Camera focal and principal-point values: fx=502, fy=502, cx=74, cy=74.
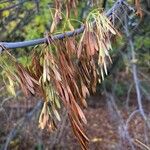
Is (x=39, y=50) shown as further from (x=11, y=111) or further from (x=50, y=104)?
(x=11, y=111)

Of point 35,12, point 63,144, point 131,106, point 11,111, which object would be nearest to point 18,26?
point 35,12

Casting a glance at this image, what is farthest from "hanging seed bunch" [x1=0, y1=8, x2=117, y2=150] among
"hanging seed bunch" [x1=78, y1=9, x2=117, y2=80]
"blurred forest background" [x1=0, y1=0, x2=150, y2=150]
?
"blurred forest background" [x1=0, y1=0, x2=150, y2=150]

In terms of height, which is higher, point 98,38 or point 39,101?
point 98,38

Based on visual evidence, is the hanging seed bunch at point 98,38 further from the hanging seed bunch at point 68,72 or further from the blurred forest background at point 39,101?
the blurred forest background at point 39,101

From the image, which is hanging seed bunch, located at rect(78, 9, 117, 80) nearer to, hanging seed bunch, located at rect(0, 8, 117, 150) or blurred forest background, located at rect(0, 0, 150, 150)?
hanging seed bunch, located at rect(0, 8, 117, 150)

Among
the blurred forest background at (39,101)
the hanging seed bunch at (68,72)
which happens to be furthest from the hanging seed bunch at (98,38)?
the blurred forest background at (39,101)

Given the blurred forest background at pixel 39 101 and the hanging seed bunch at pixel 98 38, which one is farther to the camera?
the blurred forest background at pixel 39 101

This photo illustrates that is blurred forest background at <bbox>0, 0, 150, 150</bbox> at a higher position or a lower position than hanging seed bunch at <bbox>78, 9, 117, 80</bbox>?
lower

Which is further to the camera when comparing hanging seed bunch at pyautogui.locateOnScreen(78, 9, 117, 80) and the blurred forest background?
the blurred forest background

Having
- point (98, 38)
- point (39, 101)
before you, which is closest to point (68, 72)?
point (98, 38)

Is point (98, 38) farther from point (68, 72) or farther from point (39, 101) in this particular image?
point (39, 101)

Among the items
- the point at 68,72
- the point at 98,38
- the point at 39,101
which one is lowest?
the point at 39,101
